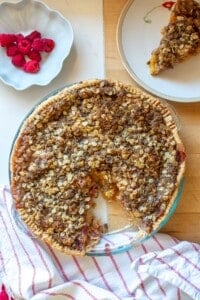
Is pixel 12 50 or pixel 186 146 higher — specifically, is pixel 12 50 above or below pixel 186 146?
above

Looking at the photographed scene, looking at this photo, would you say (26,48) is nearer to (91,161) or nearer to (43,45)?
(43,45)

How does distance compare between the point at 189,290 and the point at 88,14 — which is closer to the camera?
the point at 189,290

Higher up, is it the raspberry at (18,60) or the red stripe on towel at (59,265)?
the raspberry at (18,60)

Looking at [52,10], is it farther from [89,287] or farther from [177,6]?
[89,287]

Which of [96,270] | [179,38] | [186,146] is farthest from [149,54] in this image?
[96,270]

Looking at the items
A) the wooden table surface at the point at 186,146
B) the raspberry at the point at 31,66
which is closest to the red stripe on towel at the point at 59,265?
the wooden table surface at the point at 186,146

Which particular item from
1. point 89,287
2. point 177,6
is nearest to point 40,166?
point 89,287

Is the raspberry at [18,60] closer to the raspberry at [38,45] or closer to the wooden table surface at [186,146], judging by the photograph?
the raspberry at [38,45]
